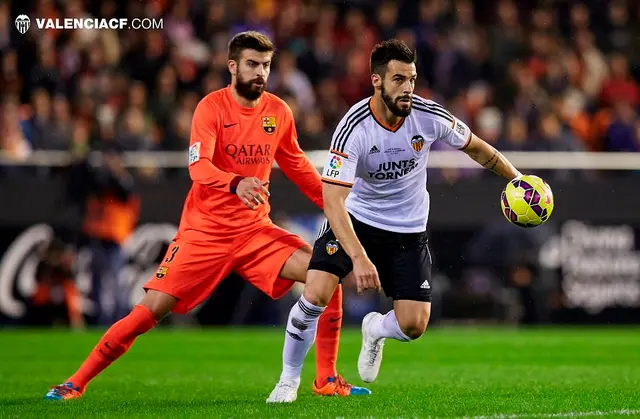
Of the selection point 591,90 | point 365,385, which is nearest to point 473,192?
point 591,90

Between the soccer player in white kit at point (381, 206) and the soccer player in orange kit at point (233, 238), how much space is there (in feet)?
1.27

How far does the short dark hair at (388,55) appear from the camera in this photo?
8148 mm

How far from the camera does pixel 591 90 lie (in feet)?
64.6

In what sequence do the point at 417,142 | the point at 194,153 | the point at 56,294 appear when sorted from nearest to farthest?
the point at 417,142 → the point at 194,153 → the point at 56,294

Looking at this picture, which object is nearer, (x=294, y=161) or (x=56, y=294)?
(x=294, y=161)

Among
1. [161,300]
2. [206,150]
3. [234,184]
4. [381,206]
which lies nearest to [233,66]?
[206,150]

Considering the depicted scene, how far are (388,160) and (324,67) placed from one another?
10897mm

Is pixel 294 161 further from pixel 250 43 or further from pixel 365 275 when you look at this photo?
pixel 365 275

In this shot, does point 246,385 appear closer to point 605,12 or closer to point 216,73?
point 216,73

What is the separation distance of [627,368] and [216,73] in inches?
362

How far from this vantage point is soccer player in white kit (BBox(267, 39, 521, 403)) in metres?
8.14

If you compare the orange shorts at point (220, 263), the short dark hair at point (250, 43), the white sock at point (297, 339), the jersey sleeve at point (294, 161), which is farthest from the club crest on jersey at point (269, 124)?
the white sock at point (297, 339)

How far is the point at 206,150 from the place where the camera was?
864cm

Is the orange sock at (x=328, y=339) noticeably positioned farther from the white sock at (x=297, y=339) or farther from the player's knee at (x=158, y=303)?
the player's knee at (x=158, y=303)
